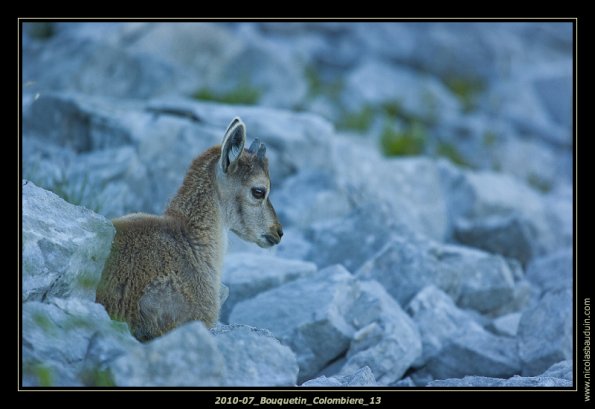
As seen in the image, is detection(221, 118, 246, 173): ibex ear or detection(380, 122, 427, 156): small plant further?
detection(380, 122, 427, 156): small plant

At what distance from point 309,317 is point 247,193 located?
2151mm

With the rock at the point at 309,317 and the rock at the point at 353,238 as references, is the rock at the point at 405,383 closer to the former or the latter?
the rock at the point at 309,317

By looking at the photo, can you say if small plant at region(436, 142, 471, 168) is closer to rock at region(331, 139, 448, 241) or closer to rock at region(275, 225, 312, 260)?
rock at region(331, 139, 448, 241)

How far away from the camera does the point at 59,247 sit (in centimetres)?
754

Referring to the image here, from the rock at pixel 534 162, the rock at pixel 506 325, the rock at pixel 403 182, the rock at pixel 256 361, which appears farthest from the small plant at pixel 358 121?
the rock at pixel 256 361

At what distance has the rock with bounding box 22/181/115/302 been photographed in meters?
7.39

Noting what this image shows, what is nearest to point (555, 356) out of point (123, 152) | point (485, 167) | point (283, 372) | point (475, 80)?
point (283, 372)

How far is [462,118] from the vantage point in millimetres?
25906

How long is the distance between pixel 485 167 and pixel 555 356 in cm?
1358

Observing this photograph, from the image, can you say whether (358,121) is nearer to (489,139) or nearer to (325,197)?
(489,139)

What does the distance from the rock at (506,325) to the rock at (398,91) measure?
1210cm

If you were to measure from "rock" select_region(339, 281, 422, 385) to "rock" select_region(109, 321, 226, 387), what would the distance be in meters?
3.84

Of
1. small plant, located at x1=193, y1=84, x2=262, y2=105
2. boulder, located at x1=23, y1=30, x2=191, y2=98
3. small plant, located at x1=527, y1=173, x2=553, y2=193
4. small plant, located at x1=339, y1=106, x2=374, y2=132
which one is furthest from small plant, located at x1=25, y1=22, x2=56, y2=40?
small plant, located at x1=527, y1=173, x2=553, y2=193
